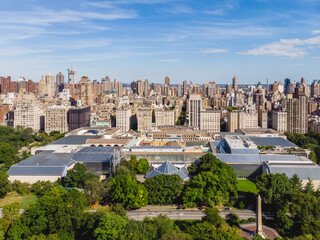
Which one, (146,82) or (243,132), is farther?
(146,82)

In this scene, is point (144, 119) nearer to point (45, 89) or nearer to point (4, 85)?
point (45, 89)

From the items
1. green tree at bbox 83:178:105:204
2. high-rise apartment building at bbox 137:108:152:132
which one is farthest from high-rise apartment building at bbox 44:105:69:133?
green tree at bbox 83:178:105:204

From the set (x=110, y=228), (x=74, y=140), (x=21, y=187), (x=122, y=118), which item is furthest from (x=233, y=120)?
(x=110, y=228)

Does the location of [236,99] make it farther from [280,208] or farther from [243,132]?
[280,208]

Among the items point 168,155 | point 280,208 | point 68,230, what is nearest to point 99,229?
point 68,230

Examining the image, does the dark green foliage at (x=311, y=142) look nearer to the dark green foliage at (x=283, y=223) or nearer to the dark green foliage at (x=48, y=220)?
the dark green foliage at (x=283, y=223)
